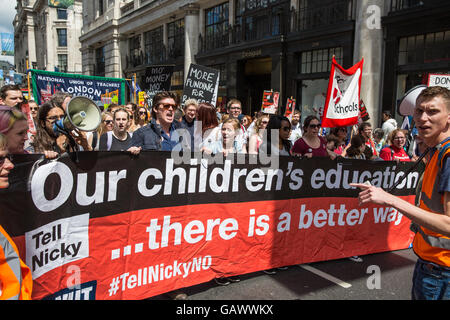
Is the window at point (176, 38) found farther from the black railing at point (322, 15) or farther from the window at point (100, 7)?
the window at point (100, 7)

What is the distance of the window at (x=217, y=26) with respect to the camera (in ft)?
58.4

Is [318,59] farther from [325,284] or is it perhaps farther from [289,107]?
[325,284]

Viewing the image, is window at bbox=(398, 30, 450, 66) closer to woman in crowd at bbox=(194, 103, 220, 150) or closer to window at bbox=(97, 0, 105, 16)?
woman in crowd at bbox=(194, 103, 220, 150)

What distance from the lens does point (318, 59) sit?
13594 millimetres

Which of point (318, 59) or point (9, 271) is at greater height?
point (318, 59)

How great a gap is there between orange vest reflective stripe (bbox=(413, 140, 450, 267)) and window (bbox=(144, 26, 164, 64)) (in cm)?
2342

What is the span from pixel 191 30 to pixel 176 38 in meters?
2.78

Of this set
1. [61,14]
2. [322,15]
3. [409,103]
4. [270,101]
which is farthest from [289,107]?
[61,14]

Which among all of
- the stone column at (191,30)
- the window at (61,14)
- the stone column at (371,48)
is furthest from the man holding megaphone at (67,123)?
the window at (61,14)

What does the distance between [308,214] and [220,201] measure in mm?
1211

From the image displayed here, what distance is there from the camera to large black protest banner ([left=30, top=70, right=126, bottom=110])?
8.83m

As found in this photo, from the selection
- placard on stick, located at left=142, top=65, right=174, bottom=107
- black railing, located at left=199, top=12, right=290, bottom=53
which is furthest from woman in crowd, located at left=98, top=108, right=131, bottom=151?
black railing, located at left=199, top=12, right=290, bottom=53

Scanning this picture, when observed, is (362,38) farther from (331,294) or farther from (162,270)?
(162,270)

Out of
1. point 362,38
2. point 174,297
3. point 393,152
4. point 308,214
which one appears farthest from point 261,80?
point 174,297
